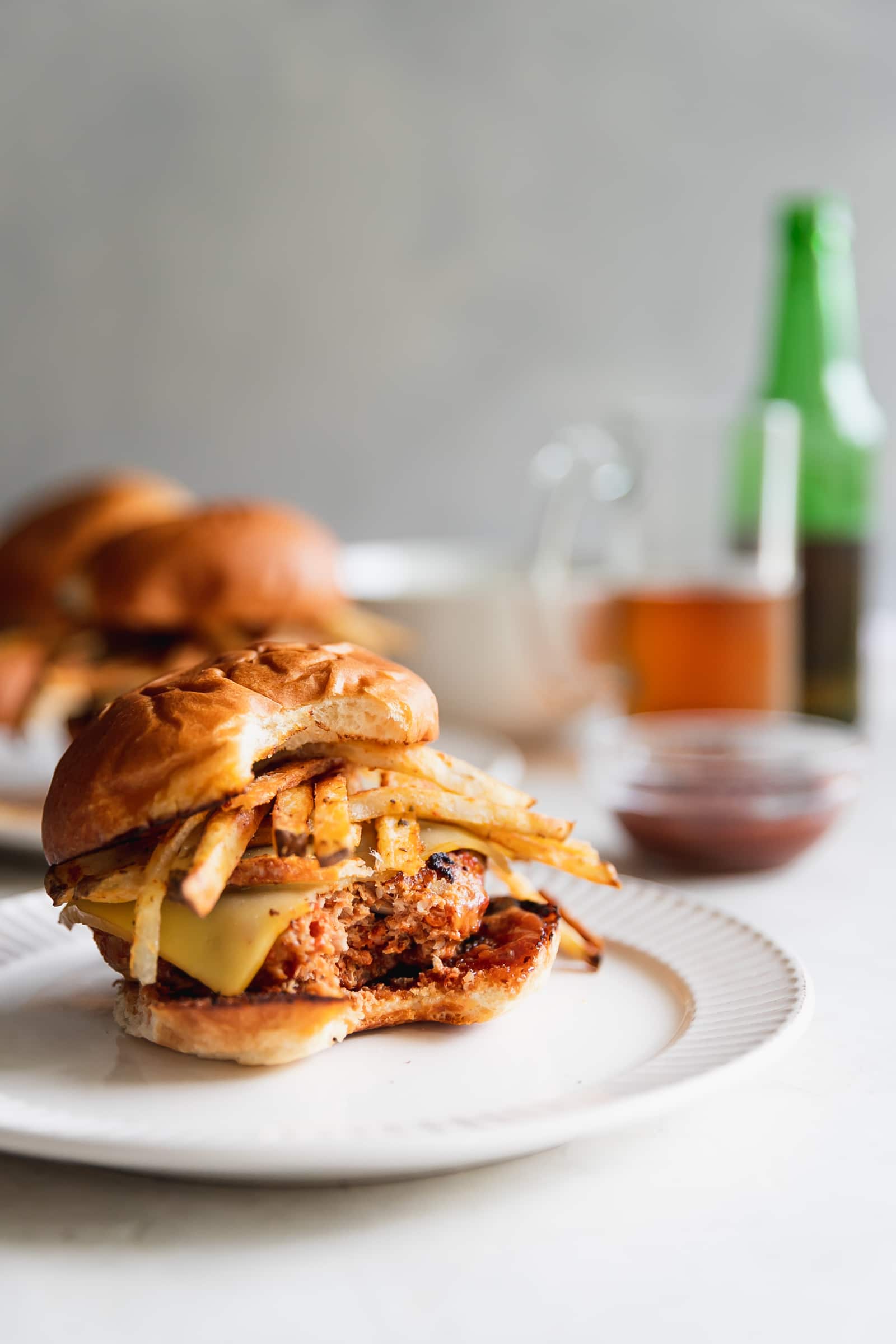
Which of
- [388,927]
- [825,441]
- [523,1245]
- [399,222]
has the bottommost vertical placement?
[523,1245]

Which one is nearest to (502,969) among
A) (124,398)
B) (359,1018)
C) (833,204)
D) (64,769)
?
(359,1018)

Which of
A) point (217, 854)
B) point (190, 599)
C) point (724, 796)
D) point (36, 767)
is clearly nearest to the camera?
point (217, 854)

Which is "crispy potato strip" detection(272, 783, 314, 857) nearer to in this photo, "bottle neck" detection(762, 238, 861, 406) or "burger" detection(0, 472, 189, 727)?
"burger" detection(0, 472, 189, 727)

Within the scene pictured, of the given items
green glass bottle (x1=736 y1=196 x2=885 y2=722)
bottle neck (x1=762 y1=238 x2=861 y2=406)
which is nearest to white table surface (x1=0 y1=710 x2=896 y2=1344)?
green glass bottle (x1=736 y1=196 x2=885 y2=722)

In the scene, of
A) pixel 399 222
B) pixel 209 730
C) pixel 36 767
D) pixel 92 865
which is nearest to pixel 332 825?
pixel 209 730

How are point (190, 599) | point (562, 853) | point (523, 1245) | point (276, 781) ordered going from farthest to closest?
point (190, 599)
point (562, 853)
point (276, 781)
point (523, 1245)

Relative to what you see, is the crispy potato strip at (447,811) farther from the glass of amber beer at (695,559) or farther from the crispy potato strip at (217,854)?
the glass of amber beer at (695,559)

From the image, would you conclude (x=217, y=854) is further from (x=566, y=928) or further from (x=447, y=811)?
(x=566, y=928)
